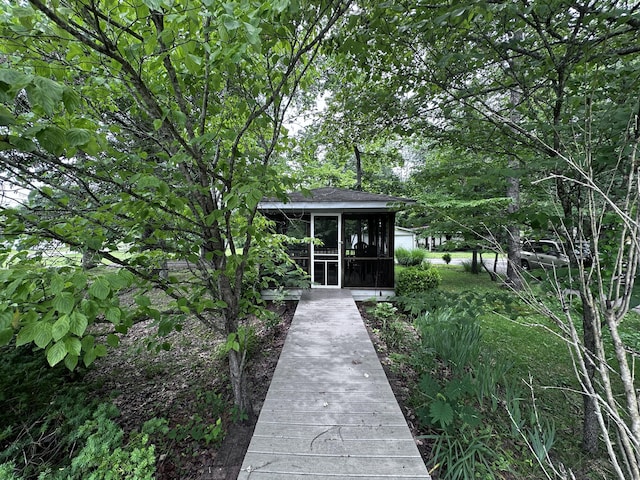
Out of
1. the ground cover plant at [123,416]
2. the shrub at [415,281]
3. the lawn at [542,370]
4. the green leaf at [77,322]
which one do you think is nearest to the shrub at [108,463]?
the ground cover plant at [123,416]

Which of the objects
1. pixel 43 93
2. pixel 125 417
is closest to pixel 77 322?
pixel 43 93

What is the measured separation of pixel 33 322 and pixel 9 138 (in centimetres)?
79

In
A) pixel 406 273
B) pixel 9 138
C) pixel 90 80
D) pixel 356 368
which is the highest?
pixel 90 80

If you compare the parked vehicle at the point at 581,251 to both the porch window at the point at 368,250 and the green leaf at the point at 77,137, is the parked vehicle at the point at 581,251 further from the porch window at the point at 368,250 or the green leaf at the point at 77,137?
Answer: the porch window at the point at 368,250

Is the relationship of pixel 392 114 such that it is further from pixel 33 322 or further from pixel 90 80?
pixel 33 322

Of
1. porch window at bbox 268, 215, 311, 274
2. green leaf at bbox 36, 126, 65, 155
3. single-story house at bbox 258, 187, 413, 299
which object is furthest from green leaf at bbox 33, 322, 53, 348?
porch window at bbox 268, 215, 311, 274

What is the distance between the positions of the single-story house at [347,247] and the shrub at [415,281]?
0.84 feet

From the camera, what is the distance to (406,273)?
23.8ft

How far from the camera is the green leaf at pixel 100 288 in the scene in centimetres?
123

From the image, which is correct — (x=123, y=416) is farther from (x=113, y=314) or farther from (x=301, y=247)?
(x=301, y=247)

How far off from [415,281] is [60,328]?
22.9ft

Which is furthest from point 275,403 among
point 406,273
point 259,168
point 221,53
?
point 406,273

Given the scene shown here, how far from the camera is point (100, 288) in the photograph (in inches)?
49.7

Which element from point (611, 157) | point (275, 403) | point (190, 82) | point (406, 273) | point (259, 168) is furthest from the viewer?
point (406, 273)
